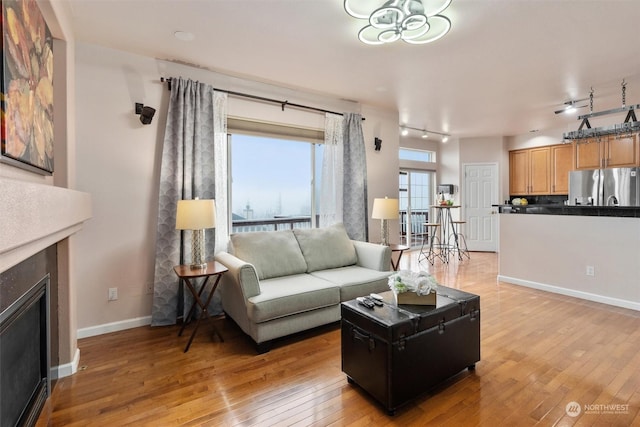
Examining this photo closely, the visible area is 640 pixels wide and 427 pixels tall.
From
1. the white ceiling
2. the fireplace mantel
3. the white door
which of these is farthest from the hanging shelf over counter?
the fireplace mantel

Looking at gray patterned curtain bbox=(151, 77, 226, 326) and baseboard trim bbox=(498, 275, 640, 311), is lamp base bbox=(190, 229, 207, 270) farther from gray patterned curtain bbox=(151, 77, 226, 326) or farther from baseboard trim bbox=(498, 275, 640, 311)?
baseboard trim bbox=(498, 275, 640, 311)

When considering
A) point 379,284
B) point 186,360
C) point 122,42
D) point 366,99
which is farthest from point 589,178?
point 122,42

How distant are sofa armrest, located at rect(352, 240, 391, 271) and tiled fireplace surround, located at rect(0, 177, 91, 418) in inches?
105

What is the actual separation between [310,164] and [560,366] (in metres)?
3.29

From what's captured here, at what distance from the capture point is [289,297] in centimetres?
258

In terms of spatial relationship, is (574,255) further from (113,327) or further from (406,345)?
(113,327)

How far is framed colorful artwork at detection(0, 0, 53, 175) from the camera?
4.11 feet

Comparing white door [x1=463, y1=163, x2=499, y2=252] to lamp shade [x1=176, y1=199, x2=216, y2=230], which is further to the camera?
white door [x1=463, y1=163, x2=499, y2=252]

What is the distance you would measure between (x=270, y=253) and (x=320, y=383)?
141cm

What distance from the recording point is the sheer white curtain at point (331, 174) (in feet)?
13.5

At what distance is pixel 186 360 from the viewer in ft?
7.88

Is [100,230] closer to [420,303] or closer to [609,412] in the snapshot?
→ [420,303]

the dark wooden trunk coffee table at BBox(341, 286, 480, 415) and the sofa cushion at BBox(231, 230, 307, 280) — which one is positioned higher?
the sofa cushion at BBox(231, 230, 307, 280)

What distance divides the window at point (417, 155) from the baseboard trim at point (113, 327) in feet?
19.3
